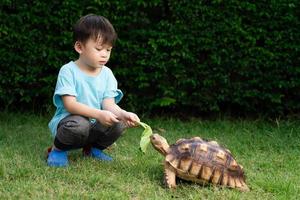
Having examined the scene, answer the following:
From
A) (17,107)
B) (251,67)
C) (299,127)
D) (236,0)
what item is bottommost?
(17,107)

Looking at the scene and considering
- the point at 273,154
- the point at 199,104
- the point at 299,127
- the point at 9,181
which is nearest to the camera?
the point at 9,181

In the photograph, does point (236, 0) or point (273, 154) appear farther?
point (236, 0)

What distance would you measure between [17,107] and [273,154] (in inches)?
127

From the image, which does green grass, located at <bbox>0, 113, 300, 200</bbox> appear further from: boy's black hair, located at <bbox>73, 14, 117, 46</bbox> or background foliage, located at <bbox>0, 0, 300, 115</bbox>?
boy's black hair, located at <bbox>73, 14, 117, 46</bbox>

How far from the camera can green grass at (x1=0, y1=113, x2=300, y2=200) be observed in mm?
3811

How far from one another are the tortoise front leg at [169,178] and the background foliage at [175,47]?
99.3 inches

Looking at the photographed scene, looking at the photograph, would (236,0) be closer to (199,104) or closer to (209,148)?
(199,104)

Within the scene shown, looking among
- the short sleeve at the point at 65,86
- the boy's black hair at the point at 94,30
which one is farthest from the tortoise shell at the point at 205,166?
the boy's black hair at the point at 94,30

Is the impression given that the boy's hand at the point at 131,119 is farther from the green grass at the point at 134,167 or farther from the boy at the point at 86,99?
the green grass at the point at 134,167

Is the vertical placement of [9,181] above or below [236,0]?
below

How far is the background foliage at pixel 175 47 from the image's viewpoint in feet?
20.7

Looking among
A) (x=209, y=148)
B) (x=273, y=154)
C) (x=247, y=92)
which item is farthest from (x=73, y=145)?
(x=247, y=92)

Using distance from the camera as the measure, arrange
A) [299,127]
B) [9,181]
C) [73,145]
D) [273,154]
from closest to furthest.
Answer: [9,181] → [73,145] → [273,154] → [299,127]

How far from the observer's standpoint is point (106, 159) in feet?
15.2
